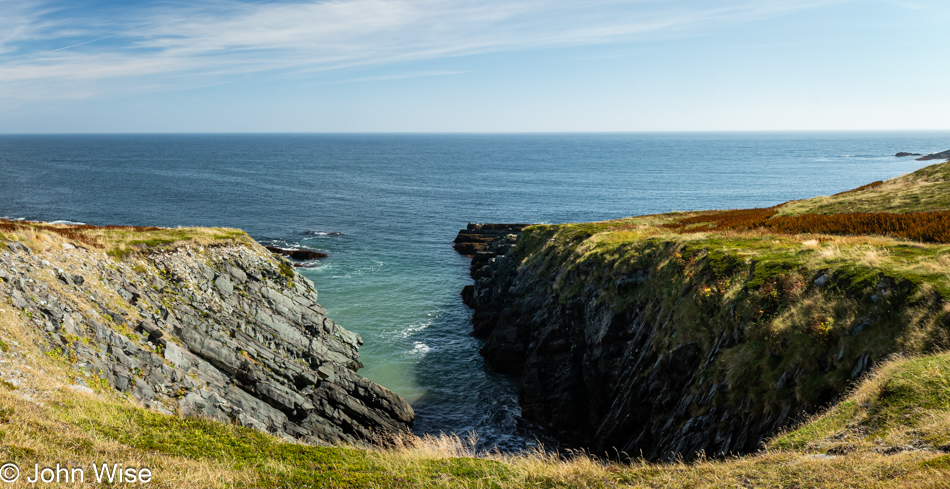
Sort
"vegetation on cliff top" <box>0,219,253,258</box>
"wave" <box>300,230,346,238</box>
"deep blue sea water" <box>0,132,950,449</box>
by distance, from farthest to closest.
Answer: "wave" <box>300,230,346,238</box> → "deep blue sea water" <box>0,132,950,449</box> → "vegetation on cliff top" <box>0,219,253,258</box>

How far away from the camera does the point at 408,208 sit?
334 feet

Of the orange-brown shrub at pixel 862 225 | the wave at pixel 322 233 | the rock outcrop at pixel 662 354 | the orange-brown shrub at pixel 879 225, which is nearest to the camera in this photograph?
the rock outcrop at pixel 662 354

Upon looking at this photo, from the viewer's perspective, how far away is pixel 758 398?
16016 mm

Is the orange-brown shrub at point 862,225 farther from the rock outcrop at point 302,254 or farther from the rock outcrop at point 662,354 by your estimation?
the rock outcrop at point 302,254

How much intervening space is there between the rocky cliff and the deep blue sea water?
14.0 feet

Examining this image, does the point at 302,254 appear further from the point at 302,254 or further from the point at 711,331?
the point at 711,331

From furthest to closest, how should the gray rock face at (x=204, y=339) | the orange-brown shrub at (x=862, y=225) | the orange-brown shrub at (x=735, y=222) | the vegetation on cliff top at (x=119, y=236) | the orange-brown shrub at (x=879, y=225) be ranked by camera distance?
1. the orange-brown shrub at (x=735, y=222)
2. the vegetation on cliff top at (x=119, y=236)
3. the orange-brown shrub at (x=862, y=225)
4. the orange-brown shrub at (x=879, y=225)
5. the gray rock face at (x=204, y=339)

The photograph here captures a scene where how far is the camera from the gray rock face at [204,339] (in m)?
19.4

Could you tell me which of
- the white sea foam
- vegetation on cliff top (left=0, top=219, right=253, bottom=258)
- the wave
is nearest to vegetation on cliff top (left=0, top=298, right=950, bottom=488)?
vegetation on cliff top (left=0, top=219, right=253, bottom=258)

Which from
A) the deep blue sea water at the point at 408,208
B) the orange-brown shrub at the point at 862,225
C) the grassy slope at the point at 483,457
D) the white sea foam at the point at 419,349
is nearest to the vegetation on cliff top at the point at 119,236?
the grassy slope at the point at 483,457

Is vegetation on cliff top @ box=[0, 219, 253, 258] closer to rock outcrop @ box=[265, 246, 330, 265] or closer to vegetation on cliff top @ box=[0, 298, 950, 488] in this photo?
vegetation on cliff top @ box=[0, 298, 950, 488]

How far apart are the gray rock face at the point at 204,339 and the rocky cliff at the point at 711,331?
35.0 feet

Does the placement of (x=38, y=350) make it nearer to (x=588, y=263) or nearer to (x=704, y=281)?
(x=704, y=281)

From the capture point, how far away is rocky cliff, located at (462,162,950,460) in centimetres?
1491
